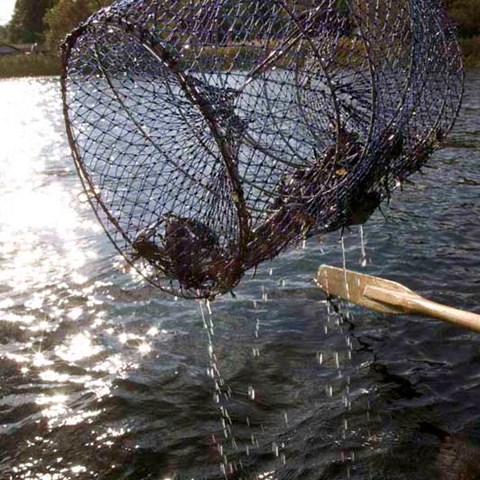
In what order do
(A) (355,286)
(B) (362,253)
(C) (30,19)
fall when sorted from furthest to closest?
1. (C) (30,19)
2. (B) (362,253)
3. (A) (355,286)

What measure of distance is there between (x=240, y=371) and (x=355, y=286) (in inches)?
46.0

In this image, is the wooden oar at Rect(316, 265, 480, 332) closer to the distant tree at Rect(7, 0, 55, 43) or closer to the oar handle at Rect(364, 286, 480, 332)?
the oar handle at Rect(364, 286, 480, 332)

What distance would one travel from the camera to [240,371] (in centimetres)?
459

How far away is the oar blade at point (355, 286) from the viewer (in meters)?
4.69

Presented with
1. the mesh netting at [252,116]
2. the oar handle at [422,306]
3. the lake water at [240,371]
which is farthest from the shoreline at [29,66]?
the oar handle at [422,306]

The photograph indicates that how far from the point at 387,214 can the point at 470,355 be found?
146 inches

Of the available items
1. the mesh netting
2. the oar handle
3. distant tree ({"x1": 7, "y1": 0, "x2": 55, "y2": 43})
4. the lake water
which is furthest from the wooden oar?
distant tree ({"x1": 7, "y1": 0, "x2": 55, "y2": 43})

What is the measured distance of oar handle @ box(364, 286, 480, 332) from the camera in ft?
12.9

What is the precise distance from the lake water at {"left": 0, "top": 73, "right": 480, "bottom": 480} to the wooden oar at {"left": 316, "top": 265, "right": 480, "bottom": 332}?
23cm

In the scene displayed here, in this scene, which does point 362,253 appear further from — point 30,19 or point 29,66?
point 30,19

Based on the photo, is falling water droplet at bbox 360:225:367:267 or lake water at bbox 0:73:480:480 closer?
lake water at bbox 0:73:480:480

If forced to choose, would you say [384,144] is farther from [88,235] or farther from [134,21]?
[88,235]

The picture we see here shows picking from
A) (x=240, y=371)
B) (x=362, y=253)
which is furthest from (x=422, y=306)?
(x=362, y=253)

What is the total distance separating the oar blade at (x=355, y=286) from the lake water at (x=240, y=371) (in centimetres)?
20
